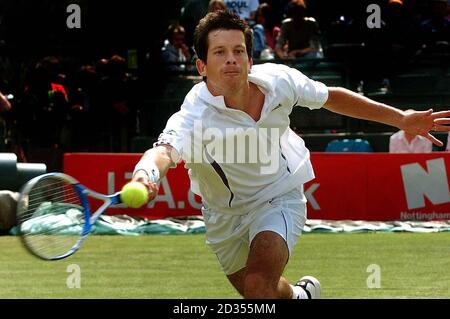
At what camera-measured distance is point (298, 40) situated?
1839cm

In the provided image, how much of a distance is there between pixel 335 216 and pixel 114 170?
3.00 meters

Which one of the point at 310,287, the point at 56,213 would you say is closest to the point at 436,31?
the point at 310,287

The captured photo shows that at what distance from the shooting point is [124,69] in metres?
18.4

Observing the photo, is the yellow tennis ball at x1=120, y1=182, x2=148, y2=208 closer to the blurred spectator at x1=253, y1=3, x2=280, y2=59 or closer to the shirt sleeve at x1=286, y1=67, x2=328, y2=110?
the shirt sleeve at x1=286, y1=67, x2=328, y2=110

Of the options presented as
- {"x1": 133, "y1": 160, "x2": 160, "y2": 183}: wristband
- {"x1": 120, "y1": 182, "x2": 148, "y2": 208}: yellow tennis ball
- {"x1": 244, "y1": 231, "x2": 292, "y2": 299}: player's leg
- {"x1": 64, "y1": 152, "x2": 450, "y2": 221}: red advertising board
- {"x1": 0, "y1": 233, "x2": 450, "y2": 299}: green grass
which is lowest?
{"x1": 0, "y1": 233, "x2": 450, "y2": 299}: green grass

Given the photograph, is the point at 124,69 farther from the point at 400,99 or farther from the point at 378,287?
the point at 378,287

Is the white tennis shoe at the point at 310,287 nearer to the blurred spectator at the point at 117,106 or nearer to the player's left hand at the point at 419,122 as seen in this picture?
the player's left hand at the point at 419,122

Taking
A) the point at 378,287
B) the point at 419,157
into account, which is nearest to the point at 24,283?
the point at 378,287

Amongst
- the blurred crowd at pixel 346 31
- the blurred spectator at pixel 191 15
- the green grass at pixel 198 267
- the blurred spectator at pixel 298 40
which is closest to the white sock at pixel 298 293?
the green grass at pixel 198 267

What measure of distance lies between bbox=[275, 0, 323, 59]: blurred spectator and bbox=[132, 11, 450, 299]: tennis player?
10646 millimetres

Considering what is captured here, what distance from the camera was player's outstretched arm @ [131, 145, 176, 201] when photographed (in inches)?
234

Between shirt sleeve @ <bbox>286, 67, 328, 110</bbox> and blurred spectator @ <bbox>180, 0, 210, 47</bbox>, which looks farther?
blurred spectator @ <bbox>180, 0, 210, 47</bbox>

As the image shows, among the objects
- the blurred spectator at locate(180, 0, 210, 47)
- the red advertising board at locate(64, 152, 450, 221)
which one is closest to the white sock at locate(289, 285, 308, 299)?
the red advertising board at locate(64, 152, 450, 221)

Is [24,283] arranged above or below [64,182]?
below
